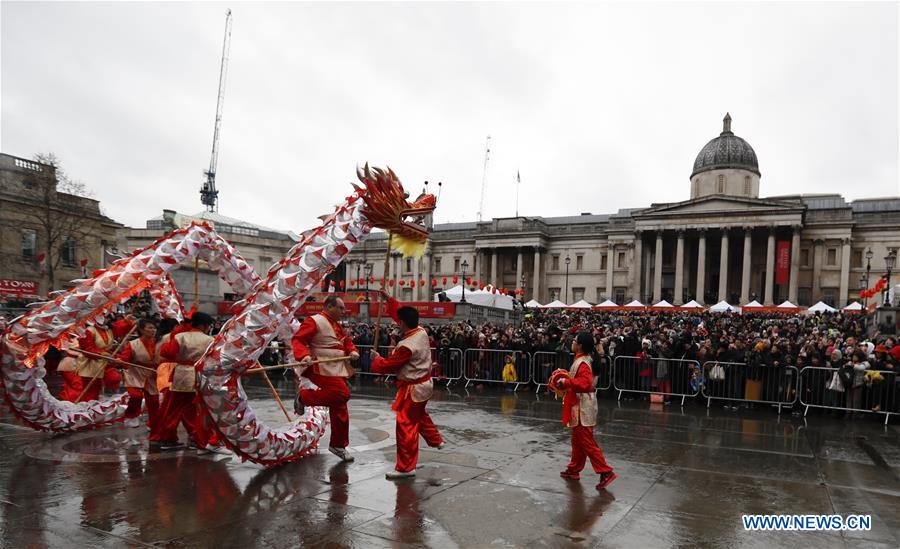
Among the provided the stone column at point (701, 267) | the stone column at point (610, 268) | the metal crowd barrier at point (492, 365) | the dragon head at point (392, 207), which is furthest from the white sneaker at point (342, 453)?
the stone column at point (610, 268)

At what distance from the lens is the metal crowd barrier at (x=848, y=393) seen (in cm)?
1200

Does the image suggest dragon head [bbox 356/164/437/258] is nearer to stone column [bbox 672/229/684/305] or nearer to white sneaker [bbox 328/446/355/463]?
white sneaker [bbox 328/446/355/463]

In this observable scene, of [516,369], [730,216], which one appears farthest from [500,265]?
[516,369]

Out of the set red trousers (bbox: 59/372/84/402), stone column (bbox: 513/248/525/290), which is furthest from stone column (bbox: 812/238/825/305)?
red trousers (bbox: 59/372/84/402)

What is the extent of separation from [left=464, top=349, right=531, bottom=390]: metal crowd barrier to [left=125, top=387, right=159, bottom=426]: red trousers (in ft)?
31.5

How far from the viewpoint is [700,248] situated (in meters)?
62.2

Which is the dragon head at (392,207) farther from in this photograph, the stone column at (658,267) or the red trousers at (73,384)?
the stone column at (658,267)

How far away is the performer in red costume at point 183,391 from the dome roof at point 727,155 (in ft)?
232

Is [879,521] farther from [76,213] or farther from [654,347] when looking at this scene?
[76,213]

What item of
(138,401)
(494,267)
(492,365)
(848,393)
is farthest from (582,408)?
(494,267)

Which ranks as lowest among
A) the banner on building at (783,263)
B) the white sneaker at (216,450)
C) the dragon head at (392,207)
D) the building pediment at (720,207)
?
the white sneaker at (216,450)

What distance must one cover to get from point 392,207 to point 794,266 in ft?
210

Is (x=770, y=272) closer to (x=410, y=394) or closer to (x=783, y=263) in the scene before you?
(x=783, y=263)

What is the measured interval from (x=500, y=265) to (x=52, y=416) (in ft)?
225
